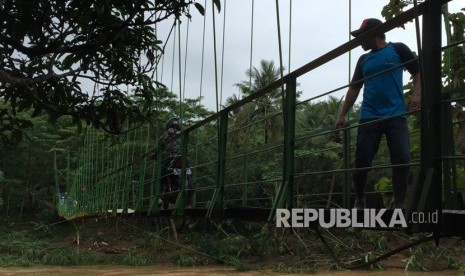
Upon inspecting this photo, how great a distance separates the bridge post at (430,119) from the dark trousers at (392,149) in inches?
19.7

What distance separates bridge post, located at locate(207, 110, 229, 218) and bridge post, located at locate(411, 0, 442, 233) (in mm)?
1965

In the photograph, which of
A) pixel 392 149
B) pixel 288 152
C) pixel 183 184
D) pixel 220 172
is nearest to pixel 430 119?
pixel 392 149

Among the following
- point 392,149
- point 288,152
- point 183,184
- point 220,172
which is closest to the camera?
point 392,149

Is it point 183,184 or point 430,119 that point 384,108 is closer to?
point 430,119

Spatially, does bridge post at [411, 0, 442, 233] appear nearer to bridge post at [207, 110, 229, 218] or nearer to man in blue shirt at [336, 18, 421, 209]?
man in blue shirt at [336, 18, 421, 209]

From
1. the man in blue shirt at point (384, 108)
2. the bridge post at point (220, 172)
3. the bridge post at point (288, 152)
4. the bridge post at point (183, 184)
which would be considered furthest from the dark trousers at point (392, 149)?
the bridge post at point (183, 184)

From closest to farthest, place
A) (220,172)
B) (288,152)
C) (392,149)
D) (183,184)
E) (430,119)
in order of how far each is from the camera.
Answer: (430,119), (392,149), (288,152), (220,172), (183,184)

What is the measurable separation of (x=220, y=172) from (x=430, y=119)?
2.11 metres

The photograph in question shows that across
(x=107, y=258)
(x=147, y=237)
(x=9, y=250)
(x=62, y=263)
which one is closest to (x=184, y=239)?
(x=147, y=237)

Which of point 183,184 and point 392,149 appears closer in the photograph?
point 392,149

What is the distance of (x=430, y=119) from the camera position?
1672 millimetres

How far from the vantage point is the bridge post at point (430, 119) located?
1633 mm

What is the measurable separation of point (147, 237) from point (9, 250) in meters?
4.41

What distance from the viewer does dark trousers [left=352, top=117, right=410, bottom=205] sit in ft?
7.35
